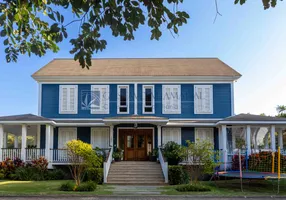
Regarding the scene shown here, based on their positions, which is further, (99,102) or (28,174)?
(99,102)

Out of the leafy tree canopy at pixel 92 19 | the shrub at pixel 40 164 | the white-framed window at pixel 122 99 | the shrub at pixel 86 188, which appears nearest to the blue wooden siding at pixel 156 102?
the white-framed window at pixel 122 99

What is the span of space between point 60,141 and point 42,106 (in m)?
2.74

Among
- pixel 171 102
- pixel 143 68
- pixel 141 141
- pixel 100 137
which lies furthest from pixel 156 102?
pixel 100 137

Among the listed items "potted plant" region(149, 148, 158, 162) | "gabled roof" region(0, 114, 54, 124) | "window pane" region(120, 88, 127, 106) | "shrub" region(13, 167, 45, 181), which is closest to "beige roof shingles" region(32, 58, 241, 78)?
"window pane" region(120, 88, 127, 106)

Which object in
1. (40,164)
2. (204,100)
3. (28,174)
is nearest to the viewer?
(28,174)

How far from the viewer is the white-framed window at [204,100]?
2434 centimetres

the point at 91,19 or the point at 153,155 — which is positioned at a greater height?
the point at 91,19

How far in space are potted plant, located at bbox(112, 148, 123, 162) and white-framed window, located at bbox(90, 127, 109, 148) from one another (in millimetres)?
1620

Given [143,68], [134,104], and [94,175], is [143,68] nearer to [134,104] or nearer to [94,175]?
[134,104]

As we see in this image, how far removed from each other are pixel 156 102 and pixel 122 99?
2.41m

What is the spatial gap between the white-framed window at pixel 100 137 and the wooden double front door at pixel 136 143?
1.03m

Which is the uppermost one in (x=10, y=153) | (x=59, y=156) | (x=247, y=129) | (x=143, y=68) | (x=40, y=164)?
(x=143, y=68)

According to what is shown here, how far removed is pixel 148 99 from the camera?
80.9 ft

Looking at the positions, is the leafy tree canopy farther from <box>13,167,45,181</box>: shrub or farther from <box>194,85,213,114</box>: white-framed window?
<box>194,85,213,114</box>: white-framed window
